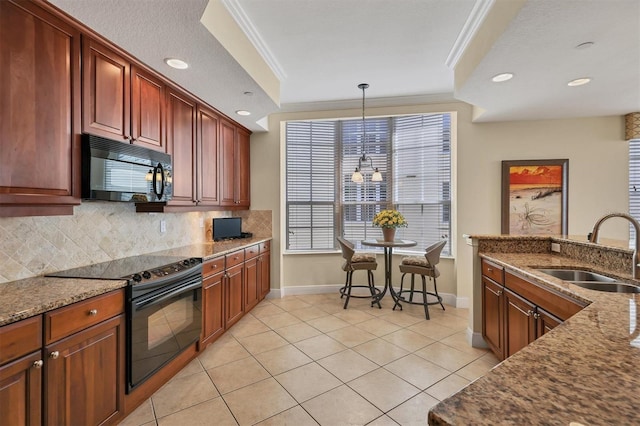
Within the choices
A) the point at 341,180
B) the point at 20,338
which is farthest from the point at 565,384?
the point at 341,180

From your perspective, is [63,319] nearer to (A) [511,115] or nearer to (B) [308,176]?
(B) [308,176]

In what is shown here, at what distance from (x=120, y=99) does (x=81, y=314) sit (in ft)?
5.01

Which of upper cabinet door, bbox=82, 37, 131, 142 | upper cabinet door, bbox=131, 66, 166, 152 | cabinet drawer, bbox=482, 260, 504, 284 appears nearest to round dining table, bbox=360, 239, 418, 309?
cabinet drawer, bbox=482, 260, 504, 284

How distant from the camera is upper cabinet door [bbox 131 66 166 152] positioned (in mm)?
2347

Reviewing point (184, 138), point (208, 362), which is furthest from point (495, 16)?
point (208, 362)

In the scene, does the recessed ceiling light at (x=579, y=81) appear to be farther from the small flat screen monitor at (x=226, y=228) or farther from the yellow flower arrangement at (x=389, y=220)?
the small flat screen monitor at (x=226, y=228)

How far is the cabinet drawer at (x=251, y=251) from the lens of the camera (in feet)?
12.2

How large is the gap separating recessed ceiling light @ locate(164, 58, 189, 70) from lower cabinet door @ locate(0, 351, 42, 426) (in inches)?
81.8

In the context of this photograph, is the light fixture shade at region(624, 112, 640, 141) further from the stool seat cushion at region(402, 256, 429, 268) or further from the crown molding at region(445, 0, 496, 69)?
the stool seat cushion at region(402, 256, 429, 268)

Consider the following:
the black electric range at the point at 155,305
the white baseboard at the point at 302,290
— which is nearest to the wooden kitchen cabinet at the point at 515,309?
the white baseboard at the point at 302,290

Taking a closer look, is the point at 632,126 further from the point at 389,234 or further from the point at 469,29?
the point at 389,234

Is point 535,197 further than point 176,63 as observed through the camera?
Yes

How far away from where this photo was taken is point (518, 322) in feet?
7.23

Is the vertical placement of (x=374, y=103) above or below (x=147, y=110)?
above
